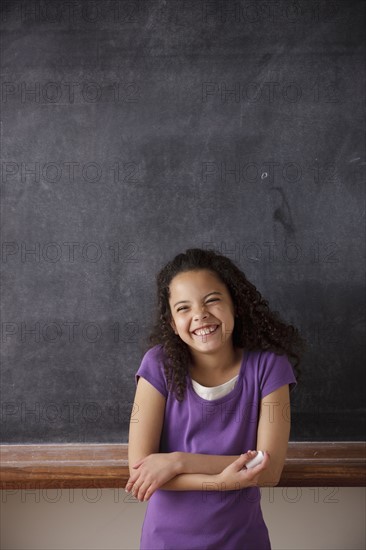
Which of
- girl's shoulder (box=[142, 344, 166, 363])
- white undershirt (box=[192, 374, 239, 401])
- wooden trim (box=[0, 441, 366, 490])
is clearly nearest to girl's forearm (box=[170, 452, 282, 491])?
white undershirt (box=[192, 374, 239, 401])

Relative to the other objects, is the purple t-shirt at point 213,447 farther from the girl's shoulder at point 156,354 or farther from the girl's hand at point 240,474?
the girl's hand at point 240,474

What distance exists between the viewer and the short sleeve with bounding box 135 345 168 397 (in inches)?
67.5

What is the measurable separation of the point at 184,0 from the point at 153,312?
40.5 inches

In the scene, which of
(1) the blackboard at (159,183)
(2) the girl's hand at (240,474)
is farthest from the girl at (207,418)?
(1) the blackboard at (159,183)

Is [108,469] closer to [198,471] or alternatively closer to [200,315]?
[198,471]

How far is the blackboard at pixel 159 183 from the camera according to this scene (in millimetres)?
2084

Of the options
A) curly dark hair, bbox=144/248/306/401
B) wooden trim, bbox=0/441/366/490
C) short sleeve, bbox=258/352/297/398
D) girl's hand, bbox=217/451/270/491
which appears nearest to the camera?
girl's hand, bbox=217/451/270/491

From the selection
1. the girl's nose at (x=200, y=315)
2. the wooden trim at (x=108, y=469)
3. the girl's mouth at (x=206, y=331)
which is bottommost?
the wooden trim at (x=108, y=469)

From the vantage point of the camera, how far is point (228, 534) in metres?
1.64

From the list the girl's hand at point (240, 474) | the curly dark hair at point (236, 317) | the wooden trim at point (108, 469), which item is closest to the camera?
the girl's hand at point (240, 474)

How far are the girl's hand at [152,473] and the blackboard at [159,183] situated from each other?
0.50 m

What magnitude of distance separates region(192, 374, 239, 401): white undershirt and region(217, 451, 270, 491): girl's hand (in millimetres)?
199

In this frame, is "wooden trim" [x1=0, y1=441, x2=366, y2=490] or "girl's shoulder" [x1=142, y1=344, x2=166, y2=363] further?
"wooden trim" [x1=0, y1=441, x2=366, y2=490]

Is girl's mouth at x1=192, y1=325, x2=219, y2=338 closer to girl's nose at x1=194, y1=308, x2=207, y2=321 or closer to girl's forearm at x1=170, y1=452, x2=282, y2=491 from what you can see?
girl's nose at x1=194, y1=308, x2=207, y2=321
